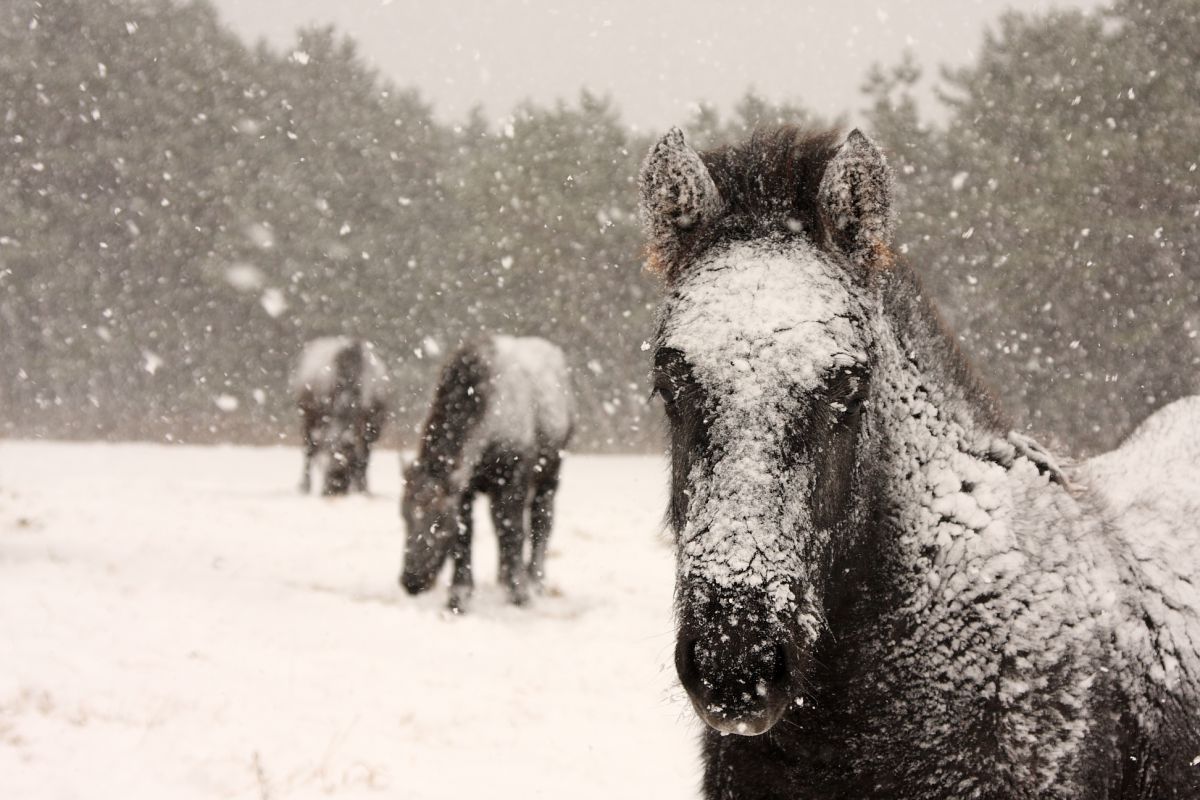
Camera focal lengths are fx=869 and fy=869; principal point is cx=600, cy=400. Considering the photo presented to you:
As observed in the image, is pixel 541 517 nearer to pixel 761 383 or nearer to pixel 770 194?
pixel 770 194

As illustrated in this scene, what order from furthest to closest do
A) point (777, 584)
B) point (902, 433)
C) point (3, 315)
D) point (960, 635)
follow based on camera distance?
point (3, 315) → point (902, 433) → point (960, 635) → point (777, 584)

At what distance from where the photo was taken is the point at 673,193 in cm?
261

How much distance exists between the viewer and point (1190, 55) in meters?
18.0

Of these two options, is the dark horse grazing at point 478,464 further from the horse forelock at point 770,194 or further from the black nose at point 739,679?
the black nose at point 739,679

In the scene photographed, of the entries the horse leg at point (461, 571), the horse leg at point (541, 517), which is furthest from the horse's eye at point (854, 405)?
the horse leg at point (541, 517)

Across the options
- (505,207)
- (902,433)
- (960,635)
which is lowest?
(960,635)

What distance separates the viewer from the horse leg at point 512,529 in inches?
333

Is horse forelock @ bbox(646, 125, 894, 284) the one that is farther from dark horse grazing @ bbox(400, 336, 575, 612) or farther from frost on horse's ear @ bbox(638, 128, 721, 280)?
dark horse grazing @ bbox(400, 336, 575, 612)

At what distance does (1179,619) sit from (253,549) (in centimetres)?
886

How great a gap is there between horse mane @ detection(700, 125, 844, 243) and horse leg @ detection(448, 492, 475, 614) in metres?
5.95

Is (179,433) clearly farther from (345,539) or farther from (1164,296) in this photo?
(1164,296)

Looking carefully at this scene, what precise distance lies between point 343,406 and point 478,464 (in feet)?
27.3

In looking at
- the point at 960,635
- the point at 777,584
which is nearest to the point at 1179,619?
the point at 960,635

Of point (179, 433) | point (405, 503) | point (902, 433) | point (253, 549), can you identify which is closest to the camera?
point (902, 433)
